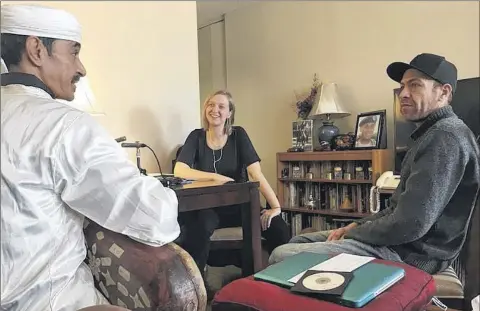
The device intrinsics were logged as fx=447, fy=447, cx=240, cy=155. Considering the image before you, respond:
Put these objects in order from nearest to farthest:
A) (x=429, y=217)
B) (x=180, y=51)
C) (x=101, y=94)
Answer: (x=429, y=217) → (x=101, y=94) → (x=180, y=51)

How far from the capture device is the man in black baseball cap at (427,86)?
5.01 ft

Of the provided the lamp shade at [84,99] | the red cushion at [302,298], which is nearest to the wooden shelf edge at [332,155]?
the lamp shade at [84,99]

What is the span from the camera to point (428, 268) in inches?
56.1

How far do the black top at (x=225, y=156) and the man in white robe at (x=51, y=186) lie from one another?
4.51 ft

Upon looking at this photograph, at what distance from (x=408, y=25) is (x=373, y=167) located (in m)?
1.05

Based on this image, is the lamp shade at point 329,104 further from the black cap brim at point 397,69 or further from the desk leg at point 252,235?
the desk leg at point 252,235

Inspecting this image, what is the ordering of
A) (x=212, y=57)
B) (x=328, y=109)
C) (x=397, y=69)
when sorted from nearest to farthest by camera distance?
(x=397, y=69) → (x=328, y=109) → (x=212, y=57)

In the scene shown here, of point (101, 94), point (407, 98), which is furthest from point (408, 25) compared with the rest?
point (101, 94)

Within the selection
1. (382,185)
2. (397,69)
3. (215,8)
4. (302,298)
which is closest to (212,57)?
(215,8)

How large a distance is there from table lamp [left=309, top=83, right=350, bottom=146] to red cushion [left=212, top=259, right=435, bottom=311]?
2.30 meters

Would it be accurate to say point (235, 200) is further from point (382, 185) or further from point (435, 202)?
point (382, 185)

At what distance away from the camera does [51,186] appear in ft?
2.99

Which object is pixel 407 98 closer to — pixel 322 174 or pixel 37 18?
pixel 37 18

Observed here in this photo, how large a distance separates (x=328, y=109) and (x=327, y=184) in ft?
1.98
